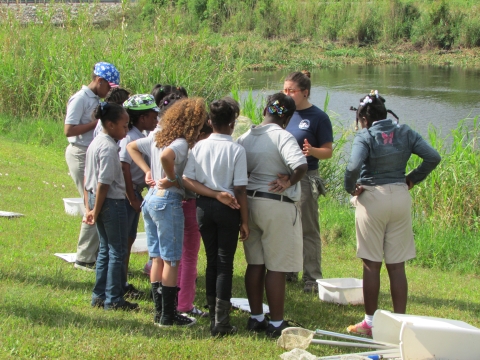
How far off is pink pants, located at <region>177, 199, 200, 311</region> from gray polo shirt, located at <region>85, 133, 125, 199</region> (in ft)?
1.60

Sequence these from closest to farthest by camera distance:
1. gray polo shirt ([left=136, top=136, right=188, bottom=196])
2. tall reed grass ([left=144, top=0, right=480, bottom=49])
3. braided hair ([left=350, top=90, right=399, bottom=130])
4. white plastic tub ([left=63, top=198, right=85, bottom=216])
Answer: gray polo shirt ([left=136, top=136, right=188, bottom=196]) → braided hair ([left=350, top=90, right=399, bottom=130]) → white plastic tub ([left=63, top=198, right=85, bottom=216]) → tall reed grass ([left=144, top=0, right=480, bottom=49])

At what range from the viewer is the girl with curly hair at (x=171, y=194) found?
4.04 meters

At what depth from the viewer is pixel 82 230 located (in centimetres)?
527

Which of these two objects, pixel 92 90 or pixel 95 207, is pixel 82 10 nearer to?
pixel 92 90

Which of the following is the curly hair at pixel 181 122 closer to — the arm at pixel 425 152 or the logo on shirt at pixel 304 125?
the logo on shirt at pixel 304 125

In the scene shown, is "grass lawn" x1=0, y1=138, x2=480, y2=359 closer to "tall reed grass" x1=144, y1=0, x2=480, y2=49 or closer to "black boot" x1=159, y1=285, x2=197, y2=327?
"black boot" x1=159, y1=285, x2=197, y2=327

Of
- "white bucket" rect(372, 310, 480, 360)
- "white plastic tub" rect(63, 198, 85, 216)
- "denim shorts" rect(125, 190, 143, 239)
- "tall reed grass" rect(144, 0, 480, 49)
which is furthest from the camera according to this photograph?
"tall reed grass" rect(144, 0, 480, 49)

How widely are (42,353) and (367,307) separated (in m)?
2.14

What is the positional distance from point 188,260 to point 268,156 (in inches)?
37.5

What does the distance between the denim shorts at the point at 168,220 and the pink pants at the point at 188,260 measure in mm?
296

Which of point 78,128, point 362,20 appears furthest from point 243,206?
point 362,20

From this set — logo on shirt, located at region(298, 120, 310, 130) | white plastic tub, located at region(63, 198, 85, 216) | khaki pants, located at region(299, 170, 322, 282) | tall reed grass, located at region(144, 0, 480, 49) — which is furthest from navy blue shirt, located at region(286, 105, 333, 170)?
tall reed grass, located at region(144, 0, 480, 49)

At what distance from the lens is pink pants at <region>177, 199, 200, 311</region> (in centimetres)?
442

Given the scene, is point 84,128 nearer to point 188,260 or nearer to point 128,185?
point 128,185
